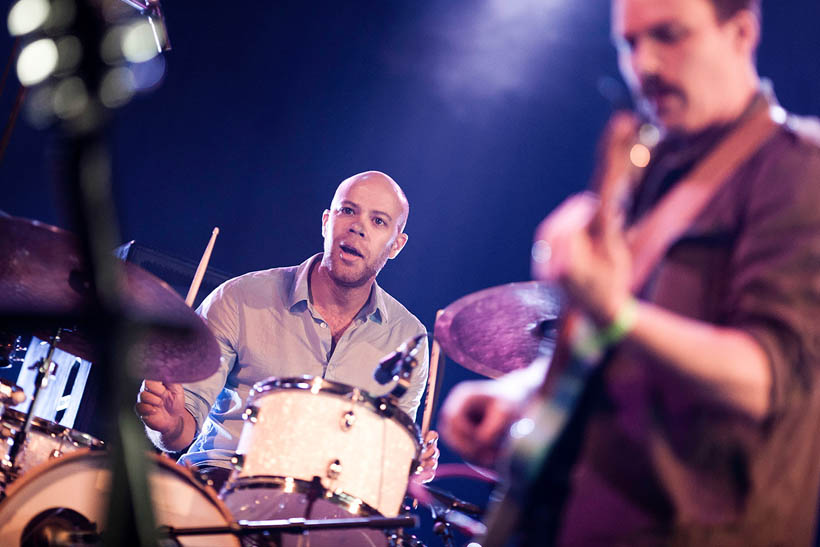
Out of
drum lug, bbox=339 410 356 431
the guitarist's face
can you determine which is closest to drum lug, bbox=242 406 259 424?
drum lug, bbox=339 410 356 431

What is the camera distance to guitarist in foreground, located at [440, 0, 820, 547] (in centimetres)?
99

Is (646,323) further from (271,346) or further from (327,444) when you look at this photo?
(271,346)

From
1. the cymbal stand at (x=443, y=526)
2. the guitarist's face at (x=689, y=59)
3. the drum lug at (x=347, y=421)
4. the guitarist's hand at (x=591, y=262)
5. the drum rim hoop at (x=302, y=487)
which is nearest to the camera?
the guitarist's hand at (x=591, y=262)

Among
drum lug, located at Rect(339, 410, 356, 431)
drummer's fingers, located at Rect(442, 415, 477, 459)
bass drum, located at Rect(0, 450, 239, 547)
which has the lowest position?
bass drum, located at Rect(0, 450, 239, 547)

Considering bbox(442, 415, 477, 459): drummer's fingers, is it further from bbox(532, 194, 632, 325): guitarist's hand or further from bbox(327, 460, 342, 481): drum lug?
bbox(327, 460, 342, 481): drum lug

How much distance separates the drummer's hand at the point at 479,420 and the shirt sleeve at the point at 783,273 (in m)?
0.39

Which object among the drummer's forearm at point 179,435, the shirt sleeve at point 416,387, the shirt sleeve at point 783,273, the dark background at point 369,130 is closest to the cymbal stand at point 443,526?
the shirt sleeve at point 416,387

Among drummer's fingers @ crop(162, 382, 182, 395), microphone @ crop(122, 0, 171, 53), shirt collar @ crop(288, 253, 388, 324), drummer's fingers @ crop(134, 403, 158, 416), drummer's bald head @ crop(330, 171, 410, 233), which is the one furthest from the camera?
drummer's bald head @ crop(330, 171, 410, 233)

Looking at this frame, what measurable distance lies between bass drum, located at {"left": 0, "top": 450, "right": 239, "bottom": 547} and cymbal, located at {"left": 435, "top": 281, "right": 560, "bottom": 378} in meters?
1.16

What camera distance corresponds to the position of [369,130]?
6223 millimetres

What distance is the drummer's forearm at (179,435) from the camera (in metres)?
3.65

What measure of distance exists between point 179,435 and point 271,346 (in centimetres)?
74

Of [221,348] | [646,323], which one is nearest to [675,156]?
[646,323]

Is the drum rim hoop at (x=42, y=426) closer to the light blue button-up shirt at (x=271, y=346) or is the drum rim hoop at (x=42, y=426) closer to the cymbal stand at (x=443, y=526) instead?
the light blue button-up shirt at (x=271, y=346)
